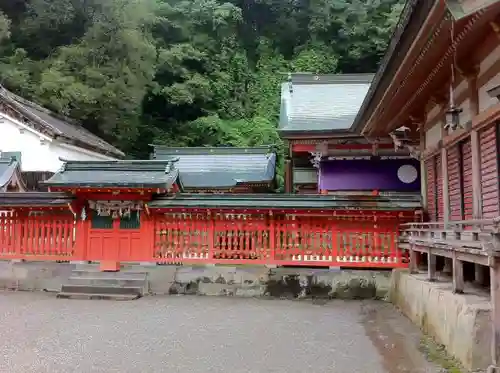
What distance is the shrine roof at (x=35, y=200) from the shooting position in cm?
1152

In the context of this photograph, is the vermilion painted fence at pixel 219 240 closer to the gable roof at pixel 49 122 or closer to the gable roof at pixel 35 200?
the gable roof at pixel 35 200

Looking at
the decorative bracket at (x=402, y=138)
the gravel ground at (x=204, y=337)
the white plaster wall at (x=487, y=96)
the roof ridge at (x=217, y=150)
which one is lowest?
the gravel ground at (x=204, y=337)

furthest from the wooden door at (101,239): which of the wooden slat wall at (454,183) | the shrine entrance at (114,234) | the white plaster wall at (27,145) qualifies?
the white plaster wall at (27,145)

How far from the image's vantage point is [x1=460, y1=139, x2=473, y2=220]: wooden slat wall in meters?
7.59

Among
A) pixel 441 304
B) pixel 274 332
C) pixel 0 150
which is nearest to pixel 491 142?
pixel 441 304

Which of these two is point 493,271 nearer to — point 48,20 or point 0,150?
point 0,150

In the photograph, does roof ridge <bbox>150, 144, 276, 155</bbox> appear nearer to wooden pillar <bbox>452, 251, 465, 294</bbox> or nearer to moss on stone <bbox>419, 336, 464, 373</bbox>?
moss on stone <bbox>419, 336, 464, 373</bbox>

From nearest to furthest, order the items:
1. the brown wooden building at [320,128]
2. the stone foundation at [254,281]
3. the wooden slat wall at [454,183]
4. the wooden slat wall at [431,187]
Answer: the wooden slat wall at [454,183] → the wooden slat wall at [431,187] → the stone foundation at [254,281] → the brown wooden building at [320,128]

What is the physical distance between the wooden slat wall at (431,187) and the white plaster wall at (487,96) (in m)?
3.25

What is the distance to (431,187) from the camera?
1021 cm

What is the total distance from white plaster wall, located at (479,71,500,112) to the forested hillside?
73.4 ft

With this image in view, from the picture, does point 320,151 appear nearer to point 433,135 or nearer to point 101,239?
point 433,135

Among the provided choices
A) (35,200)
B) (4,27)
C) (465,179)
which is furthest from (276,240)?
(4,27)

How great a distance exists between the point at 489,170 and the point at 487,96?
40.2 inches
